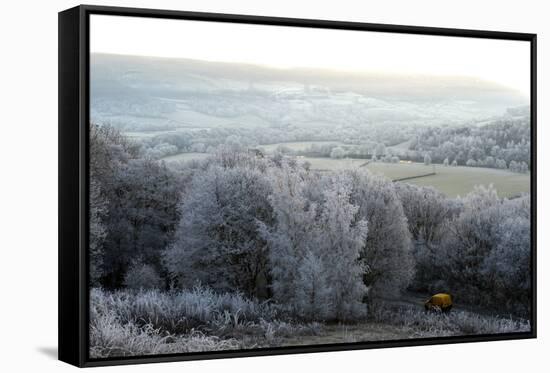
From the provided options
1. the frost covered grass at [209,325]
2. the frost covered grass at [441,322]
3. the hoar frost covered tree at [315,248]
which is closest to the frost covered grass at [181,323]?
the frost covered grass at [209,325]

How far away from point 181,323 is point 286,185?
67.3 inches

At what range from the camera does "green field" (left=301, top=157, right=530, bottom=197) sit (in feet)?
40.5

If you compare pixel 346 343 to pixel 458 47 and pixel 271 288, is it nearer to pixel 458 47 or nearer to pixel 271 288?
pixel 271 288

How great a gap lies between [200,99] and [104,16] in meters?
1.23

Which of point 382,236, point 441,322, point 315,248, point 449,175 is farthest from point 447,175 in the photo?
point 315,248

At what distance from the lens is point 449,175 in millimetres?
12914

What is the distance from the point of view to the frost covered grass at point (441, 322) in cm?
1249

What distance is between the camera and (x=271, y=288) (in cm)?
1191

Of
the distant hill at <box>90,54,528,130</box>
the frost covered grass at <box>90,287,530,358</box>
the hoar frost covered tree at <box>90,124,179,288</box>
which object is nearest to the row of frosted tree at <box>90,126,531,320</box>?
the hoar frost covered tree at <box>90,124,179,288</box>

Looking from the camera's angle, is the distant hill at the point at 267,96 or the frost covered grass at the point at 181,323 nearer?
the frost covered grass at the point at 181,323

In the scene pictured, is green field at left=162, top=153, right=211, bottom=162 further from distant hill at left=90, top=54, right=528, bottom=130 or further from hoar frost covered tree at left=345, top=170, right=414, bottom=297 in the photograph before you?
hoar frost covered tree at left=345, top=170, right=414, bottom=297

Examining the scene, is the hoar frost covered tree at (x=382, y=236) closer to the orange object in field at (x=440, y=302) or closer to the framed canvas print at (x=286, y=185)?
the framed canvas print at (x=286, y=185)

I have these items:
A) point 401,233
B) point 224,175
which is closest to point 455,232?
point 401,233

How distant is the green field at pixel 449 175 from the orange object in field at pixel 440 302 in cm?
106
